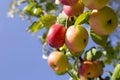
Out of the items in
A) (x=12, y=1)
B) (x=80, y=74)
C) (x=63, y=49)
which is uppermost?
(x=12, y=1)

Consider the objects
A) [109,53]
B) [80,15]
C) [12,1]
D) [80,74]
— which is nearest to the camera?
[80,15]

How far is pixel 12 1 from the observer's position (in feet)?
5.61

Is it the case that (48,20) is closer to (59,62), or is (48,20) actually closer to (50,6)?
(59,62)

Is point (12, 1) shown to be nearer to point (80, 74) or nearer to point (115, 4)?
point (115, 4)

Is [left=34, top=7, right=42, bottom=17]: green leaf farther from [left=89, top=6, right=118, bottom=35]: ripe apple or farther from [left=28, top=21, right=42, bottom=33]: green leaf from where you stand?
[left=89, top=6, right=118, bottom=35]: ripe apple

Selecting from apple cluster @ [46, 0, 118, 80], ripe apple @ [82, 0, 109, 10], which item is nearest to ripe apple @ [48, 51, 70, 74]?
apple cluster @ [46, 0, 118, 80]

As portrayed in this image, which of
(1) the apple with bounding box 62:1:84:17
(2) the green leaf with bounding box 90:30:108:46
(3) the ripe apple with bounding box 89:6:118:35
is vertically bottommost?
(3) the ripe apple with bounding box 89:6:118:35

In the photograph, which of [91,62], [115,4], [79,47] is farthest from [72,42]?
[115,4]

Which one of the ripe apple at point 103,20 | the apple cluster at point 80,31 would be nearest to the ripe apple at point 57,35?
the apple cluster at point 80,31

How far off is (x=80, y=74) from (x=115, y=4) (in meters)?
0.91

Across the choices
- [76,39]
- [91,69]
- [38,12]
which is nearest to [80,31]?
[76,39]

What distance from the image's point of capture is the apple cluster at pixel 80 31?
35.1 inches

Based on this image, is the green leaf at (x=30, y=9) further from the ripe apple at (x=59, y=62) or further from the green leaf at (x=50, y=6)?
the ripe apple at (x=59, y=62)

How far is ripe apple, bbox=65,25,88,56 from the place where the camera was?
3.07 ft
